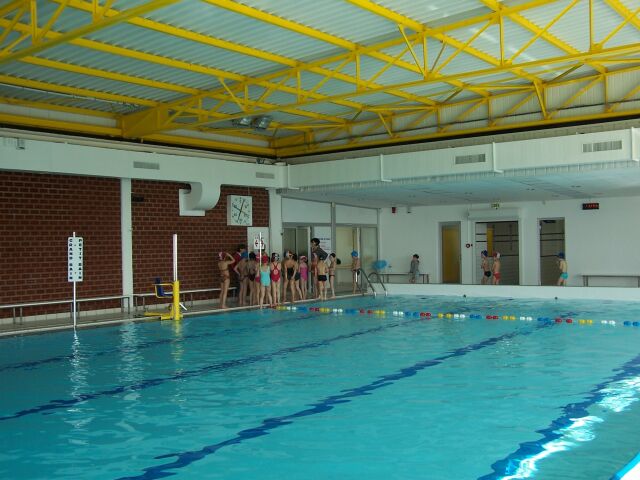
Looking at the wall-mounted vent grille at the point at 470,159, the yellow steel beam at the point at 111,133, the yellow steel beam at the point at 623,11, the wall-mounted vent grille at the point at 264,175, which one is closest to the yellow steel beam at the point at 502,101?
the wall-mounted vent grille at the point at 470,159

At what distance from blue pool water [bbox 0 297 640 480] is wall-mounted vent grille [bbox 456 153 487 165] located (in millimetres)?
4496

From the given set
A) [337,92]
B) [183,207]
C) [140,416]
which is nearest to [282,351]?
[140,416]

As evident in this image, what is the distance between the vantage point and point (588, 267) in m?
19.2

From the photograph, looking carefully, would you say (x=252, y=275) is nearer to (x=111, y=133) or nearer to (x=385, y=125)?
(x=111, y=133)

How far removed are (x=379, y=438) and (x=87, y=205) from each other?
37.0 feet

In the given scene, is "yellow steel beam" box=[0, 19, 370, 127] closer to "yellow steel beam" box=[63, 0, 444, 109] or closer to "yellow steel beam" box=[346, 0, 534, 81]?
"yellow steel beam" box=[63, 0, 444, 109]

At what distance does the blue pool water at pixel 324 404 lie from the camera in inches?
186

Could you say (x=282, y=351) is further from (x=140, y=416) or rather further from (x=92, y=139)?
(x=92, y=139)

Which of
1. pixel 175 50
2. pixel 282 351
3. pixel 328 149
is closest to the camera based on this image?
pixel 282 351

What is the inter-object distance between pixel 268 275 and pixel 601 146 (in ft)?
26.7

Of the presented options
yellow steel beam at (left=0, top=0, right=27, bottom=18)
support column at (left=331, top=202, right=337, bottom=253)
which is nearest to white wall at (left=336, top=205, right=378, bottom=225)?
support column at (left=331, top=202, right=337, bottom=253)

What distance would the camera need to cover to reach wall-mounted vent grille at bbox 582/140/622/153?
1286 centimetres

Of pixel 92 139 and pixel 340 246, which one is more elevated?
pixel 92 139

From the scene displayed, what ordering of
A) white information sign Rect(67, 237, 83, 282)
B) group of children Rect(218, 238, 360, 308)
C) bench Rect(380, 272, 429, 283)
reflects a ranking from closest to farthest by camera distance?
white information sign Rect(67, 237, 83, 282) < group of children Rect(218, 238, 360, 308) < bench Rect(380, 272, 429, 283)
